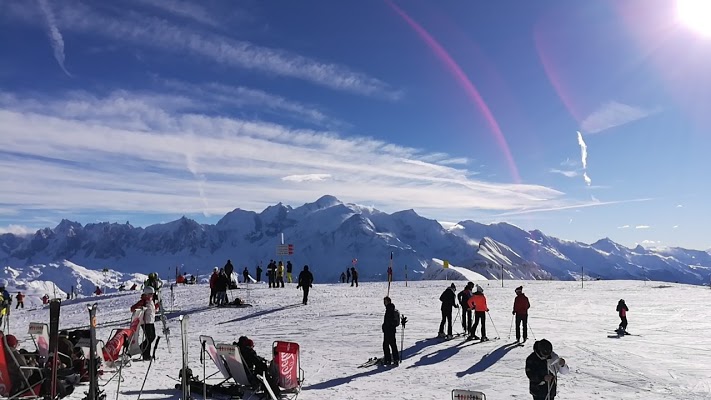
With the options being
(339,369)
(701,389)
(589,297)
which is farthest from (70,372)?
(589,297)

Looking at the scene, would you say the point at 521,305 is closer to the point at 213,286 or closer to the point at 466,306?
the point at 466,306

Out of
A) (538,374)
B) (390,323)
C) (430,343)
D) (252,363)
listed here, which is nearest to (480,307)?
(430,343)

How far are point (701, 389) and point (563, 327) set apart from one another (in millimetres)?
9781

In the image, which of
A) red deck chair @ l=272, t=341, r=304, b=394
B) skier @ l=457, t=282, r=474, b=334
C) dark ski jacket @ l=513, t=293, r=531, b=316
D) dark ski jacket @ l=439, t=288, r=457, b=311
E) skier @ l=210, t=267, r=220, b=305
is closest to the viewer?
red deck chair @ l=272, t=341, r=304, b=394

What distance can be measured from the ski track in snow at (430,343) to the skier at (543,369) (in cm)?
226

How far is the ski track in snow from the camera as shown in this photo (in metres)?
12.4

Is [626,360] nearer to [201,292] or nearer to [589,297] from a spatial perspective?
[589,297]

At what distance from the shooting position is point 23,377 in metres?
9.85

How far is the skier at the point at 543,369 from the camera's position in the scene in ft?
30.3

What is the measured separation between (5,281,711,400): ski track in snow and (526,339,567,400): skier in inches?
88.9

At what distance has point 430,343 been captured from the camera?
1795 centimetres

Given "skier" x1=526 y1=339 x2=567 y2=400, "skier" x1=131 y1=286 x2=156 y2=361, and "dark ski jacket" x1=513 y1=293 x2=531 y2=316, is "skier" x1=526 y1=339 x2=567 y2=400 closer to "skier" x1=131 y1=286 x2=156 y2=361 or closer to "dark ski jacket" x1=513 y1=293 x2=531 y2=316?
"dark ski jacket" x1=513 y1=293 x2=531 y2=316

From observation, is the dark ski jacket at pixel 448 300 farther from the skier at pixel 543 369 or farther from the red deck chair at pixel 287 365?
the skier at pixel 543 369

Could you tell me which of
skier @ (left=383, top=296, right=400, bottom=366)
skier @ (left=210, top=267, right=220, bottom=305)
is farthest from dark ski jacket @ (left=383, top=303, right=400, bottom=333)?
skier @ (left=210, top=267, right=220, bottom=305)
